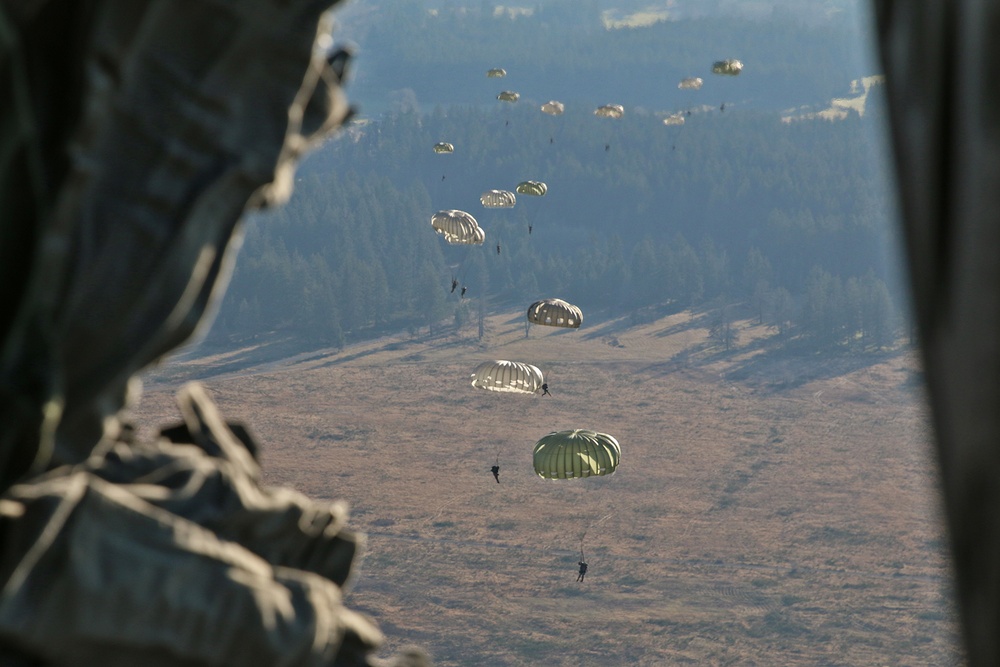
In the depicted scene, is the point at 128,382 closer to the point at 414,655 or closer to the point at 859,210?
the point at 414,655

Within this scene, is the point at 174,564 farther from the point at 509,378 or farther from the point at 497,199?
the point at 497,199

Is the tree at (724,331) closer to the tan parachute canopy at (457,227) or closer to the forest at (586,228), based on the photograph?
the forest at (586,228)

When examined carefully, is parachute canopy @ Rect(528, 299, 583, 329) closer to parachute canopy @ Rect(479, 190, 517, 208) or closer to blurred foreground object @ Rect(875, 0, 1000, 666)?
parachute canopy @ Rect(479, 190, 517, 208)

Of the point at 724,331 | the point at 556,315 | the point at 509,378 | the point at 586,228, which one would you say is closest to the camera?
the point at 556,315

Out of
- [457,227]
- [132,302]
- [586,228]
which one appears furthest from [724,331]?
[132,302]

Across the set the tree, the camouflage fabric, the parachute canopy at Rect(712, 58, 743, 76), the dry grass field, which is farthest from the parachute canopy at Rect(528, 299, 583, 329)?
the camouflage fabric

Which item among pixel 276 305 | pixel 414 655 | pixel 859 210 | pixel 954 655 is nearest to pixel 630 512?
pixel 276 305
